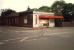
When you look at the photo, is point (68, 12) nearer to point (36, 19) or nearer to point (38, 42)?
point (36, 19)

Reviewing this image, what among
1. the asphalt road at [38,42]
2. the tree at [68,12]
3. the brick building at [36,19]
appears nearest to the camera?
the asphalt road at [38,42]

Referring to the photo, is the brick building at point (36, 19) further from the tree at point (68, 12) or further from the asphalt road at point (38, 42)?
the asphalt road at point (38, 42)

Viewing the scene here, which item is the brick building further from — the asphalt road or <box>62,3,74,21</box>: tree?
the asphalt road

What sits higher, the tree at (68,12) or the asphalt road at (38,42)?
the tree at (68,12)

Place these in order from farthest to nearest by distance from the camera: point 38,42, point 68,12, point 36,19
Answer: point 68,12 < point 36,19 < point 38,42

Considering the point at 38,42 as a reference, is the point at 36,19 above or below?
above

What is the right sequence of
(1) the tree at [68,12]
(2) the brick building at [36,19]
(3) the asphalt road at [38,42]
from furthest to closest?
(1) the tree at [68,12] → (2) the brick building at [36,19] → (3) the asphalt road at [38,42]

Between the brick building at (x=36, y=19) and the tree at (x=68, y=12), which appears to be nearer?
the brick building at (x=36, y=19)

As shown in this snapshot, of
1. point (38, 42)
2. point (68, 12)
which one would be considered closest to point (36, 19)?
point (68, 12)

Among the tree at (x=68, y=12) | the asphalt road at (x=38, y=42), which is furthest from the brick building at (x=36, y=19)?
the asphalt road at (x=38, y=42)

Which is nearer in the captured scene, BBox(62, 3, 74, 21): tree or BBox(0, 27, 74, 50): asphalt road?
BBox(0, 27, 74, 50): asphalt road

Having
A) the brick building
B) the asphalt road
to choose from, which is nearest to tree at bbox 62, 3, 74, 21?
the brick building

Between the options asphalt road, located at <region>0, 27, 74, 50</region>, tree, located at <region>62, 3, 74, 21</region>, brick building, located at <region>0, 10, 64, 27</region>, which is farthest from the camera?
tree, located at <region>62, 3, 74, 21</region>

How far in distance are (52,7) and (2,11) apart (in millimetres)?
34632
